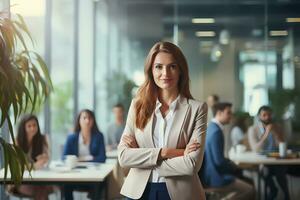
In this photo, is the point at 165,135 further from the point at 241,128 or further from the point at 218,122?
the point at 241,128

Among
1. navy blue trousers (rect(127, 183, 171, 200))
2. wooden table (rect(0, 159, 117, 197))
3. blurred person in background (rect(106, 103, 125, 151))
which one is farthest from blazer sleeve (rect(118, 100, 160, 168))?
blurred person in background (rect(106, 103, 125, 151))

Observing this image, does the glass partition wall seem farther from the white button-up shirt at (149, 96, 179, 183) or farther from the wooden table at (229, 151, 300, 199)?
the white button-up shirt at (149, 96, 179, 183)

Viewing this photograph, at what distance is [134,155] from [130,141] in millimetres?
94

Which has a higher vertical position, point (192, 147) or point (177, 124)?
point (177, 124)

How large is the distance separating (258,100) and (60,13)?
2.64m

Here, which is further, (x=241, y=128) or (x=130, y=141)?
(x=241, y=128)

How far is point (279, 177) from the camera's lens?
5746 mm

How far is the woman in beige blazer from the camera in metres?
2.23

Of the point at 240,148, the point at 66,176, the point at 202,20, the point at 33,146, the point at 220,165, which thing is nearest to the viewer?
the point at 66,176

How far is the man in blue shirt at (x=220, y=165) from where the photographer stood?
16.7ft

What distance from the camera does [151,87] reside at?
2.39 metres

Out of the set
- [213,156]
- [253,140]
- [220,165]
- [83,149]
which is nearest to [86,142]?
[83,149]

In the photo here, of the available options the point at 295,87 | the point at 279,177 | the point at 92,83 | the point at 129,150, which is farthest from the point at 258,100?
the point at 129,150

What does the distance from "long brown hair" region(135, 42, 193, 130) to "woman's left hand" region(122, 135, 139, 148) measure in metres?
0.10
